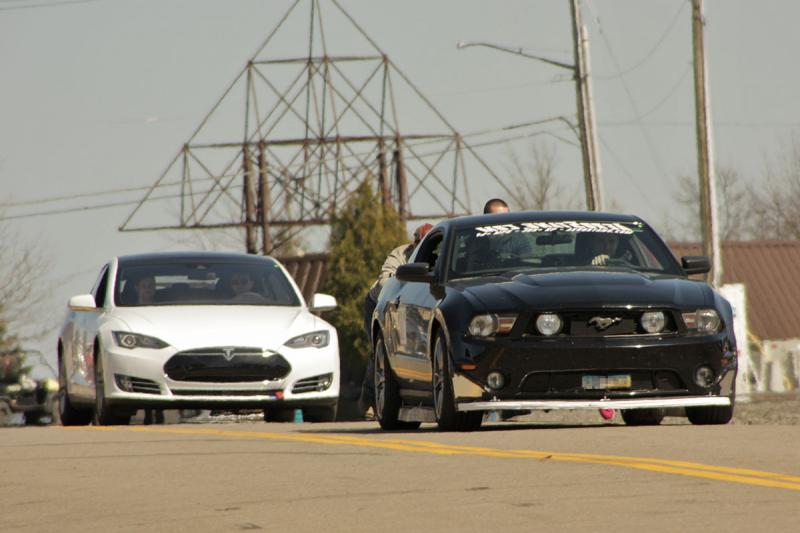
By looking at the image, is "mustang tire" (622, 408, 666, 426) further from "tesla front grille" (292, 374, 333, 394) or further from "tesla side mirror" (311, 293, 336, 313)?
"tesla side mirror" (311, 293, 336, 313)

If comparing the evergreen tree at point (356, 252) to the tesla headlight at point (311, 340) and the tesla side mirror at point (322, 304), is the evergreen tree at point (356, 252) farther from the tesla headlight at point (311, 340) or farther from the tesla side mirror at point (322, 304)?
the tesla headlight at point (311, 340)

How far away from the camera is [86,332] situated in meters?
17.9

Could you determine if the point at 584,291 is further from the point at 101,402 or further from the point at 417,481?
the point at 101,402

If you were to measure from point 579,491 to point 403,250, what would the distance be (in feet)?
30.3

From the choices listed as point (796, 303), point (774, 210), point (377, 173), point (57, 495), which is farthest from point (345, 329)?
point (57, 495)

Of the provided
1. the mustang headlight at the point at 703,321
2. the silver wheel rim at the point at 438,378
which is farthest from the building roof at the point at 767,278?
the mustang headlight at the point at 703,321

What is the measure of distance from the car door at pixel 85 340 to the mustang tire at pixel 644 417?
470 centimetres

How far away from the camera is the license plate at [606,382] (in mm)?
13250

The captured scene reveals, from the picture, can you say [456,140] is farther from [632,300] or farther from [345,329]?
[632,300]

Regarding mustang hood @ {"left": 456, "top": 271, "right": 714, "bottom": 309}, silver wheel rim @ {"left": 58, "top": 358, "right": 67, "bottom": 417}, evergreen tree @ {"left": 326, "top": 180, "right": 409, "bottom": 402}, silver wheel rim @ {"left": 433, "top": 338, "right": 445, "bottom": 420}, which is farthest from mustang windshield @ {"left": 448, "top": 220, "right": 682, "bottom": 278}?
evergreen tree @ {"left": 326, "top": 180, "right": 409, "bottom": 402}

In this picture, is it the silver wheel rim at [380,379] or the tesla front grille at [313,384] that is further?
the tesla front grille at [313,384]

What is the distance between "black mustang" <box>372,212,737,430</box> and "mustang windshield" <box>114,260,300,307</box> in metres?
3.84

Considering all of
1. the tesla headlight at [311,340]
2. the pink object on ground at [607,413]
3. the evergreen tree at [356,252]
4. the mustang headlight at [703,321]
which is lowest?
the pink object on ground at [607,413]

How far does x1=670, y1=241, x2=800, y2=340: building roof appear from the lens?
61.1 m
